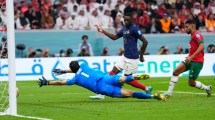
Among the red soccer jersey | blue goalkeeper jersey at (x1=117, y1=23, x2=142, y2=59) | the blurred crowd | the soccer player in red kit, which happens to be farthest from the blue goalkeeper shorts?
the blurred crowd

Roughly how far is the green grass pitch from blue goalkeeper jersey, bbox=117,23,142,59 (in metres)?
1.40

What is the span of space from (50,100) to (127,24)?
3.08 meters

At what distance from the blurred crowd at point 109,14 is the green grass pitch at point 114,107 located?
1265 centimetres

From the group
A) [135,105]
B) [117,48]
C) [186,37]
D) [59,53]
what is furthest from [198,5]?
[135,105]

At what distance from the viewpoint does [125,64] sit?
20.2 meters

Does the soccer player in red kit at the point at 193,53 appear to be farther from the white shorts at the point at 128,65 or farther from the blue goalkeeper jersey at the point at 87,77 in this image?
the blue goalkeeper jersey at the point at 87,77

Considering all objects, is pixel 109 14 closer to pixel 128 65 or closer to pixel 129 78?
pixel 128 65

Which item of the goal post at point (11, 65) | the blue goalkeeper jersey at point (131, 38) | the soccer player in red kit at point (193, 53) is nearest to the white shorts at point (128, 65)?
the blue goalkeeper jersey at point (131, 38)

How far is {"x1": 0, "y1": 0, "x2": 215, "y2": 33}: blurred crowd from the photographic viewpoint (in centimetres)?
3481

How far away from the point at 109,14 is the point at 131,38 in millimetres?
16026

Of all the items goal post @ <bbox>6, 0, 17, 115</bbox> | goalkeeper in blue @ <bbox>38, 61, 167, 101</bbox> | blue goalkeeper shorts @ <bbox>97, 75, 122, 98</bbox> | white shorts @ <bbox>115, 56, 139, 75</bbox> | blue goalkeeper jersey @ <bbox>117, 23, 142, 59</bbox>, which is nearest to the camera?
goal post @ <bbox>6, 0, 17, 115</bbox>

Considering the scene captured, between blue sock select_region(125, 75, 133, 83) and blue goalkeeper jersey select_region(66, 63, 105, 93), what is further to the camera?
blue goalkeeper jersey select_region(66, 63, 105, 93)

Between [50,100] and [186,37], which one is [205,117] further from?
[186,37]

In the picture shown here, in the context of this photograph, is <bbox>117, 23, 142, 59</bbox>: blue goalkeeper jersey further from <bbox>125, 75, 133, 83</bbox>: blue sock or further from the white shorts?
<bbox>125, 75, 133, 83</bbox>: blue sock
